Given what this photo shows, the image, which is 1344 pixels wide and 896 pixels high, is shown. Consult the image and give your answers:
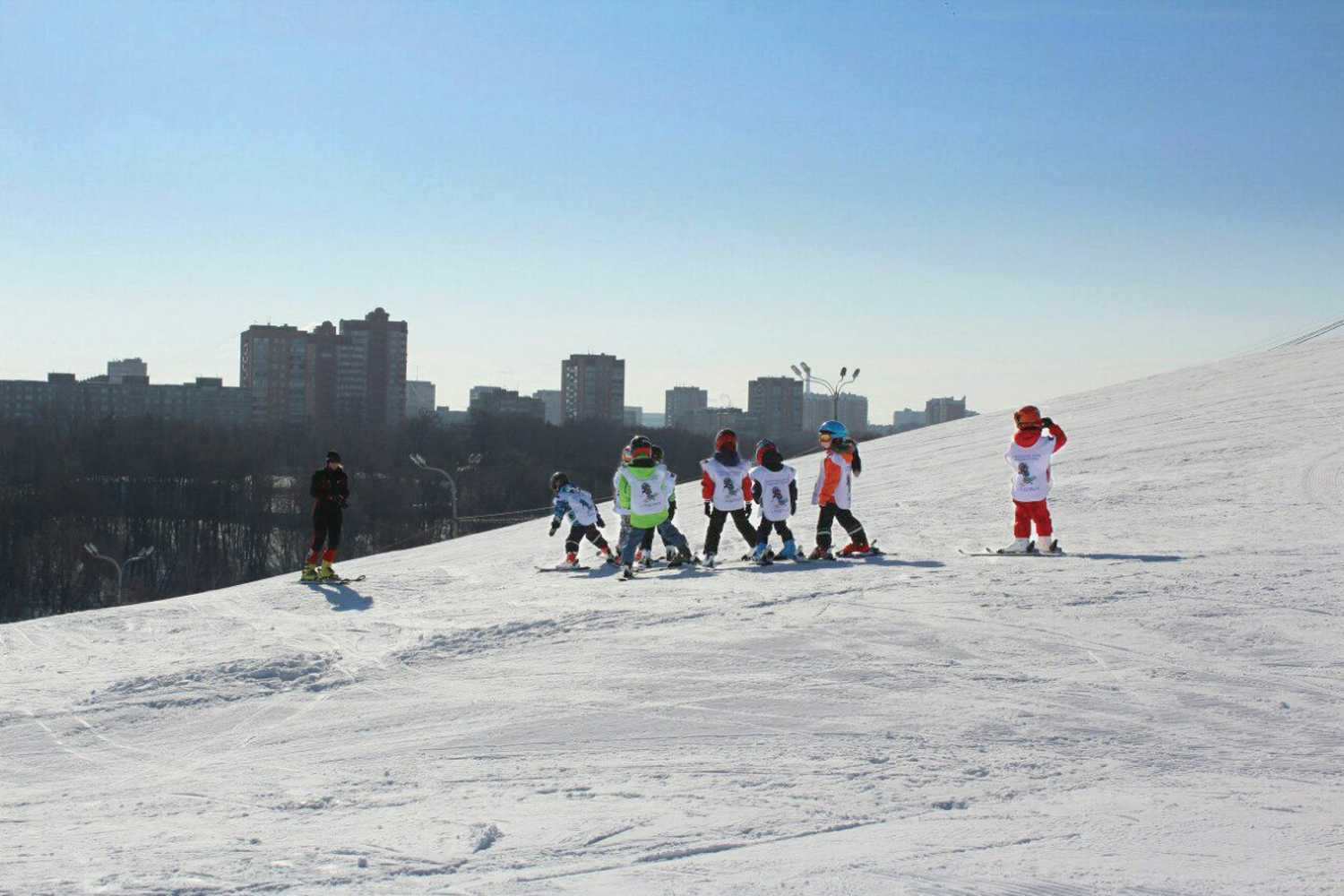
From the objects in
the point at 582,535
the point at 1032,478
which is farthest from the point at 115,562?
the point at 1032,478

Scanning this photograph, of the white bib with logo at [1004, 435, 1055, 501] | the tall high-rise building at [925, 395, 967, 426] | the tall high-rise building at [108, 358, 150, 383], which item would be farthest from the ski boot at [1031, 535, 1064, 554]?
the tall high-rise building at [108, 358, 150, 383]

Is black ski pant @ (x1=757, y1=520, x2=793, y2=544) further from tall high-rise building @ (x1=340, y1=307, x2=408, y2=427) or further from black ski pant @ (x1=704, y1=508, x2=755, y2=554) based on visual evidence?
tall high-rise building @ (x1=340, y1=307, x2=408, y2=427)

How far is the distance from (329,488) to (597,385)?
12520 cm

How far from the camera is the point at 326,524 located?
13188 millimetres

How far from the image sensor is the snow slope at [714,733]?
4.89 metres

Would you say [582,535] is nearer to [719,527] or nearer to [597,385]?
[719,527]

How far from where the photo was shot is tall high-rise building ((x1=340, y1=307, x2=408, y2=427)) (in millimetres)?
120562

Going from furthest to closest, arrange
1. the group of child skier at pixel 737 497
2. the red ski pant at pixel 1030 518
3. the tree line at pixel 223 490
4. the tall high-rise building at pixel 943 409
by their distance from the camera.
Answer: the tall high-rise building at pixel 943 409, the tree line at pixel 223 490, the group of child skier at pixel 737 497, the red ski pant at pixel 1030 518

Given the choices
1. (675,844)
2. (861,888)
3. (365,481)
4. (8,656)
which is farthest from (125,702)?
(365,481)

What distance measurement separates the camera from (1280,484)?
Answer: 15930mm

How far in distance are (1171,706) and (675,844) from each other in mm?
3406

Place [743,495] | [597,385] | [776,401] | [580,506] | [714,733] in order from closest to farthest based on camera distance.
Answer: [714,733]
[743,495]
[580,506]
[597,385]
[776,401]

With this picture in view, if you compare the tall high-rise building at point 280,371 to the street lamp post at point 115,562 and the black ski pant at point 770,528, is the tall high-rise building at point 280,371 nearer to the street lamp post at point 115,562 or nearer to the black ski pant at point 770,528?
the street lamp post at point 115,562

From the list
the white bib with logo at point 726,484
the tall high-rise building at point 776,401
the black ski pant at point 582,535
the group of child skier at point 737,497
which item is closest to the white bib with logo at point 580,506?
the black ski pant at point 582,535
